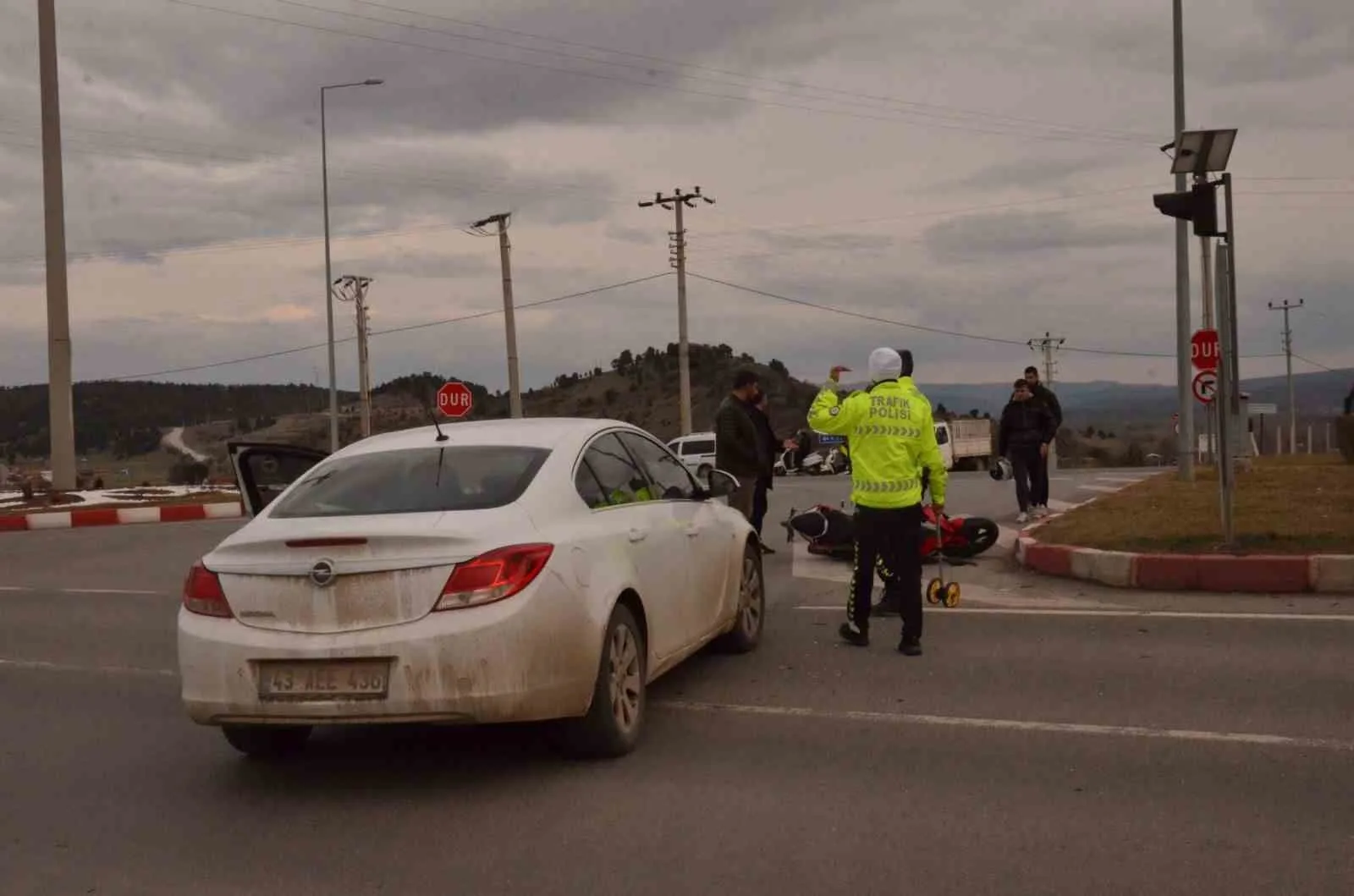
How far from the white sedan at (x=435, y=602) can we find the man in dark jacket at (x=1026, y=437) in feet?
29.9

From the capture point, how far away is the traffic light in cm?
1090

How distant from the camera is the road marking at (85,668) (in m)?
8.35

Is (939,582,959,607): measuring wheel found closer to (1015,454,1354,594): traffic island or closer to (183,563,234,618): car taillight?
(1015,454,1354,594): traffic island

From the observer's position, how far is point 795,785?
17.5 feet

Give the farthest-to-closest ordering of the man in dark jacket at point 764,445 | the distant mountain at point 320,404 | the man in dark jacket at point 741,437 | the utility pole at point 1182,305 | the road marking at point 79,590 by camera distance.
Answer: the distant mountain at point 320,404 → the utility pole at point 1182,305 → the road marking at point 79,590 → the man in dark jacket at point 764,445 → the man in dark jacket at point 741,437

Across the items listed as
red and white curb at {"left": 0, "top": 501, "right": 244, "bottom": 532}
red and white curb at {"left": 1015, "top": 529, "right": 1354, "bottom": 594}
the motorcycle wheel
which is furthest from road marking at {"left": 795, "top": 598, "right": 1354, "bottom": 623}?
red and white curb at {"left": 0, "top": 501, "right": 244, "bottom": 532}

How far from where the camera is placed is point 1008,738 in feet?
19.5

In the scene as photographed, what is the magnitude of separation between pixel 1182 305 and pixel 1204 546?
10.8 meters

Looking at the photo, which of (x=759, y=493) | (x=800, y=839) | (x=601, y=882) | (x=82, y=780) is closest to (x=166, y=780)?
(x=82, y=780)

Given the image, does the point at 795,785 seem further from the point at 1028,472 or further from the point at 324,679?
the point at 1028,472

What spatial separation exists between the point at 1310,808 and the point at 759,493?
8.25 meters

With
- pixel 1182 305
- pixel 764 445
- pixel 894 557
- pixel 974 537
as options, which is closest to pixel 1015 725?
pixel 894 557

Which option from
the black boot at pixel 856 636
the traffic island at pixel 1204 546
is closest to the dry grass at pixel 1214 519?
the traffic island at pixel 1204 546

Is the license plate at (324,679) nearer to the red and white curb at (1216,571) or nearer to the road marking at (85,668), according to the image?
the road marking at (85,668)
